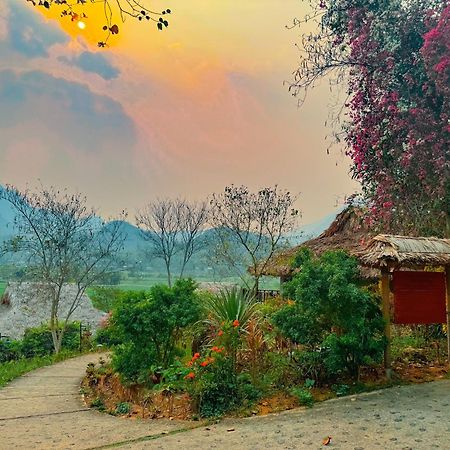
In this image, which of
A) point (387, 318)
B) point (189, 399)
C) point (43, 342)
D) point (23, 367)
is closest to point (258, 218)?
point (43, 342)

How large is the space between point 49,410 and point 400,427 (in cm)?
410

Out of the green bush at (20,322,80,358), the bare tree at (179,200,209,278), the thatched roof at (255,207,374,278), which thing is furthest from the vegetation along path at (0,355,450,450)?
the bare tree at (179,200,209,278)

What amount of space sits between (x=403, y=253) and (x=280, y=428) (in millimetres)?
2800

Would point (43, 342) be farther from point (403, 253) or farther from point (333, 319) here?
point (403, 253)

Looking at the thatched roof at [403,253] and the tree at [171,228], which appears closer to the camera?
the thatched roof at [403,253]

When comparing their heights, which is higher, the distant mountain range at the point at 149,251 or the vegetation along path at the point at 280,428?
the distant mountain range at the point at 149,251

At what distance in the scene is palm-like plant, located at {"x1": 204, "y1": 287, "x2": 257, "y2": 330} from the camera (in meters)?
7.67

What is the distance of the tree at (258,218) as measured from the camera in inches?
659

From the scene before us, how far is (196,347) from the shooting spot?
7.96 m

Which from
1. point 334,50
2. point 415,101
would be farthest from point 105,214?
point 415,101

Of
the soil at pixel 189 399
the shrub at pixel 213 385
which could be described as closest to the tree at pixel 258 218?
the soil at pixel 189 399

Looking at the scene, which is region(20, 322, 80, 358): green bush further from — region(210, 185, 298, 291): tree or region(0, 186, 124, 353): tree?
region(210, 185, 298, 291): tree

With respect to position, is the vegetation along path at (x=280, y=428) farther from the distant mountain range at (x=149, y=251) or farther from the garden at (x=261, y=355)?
the distant mountain range at (x=149, y=251)

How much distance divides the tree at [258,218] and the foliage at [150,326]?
9295 mm
